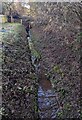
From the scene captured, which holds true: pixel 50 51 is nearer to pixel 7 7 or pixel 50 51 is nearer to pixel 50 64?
pixel 50 64

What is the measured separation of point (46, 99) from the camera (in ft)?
20.0

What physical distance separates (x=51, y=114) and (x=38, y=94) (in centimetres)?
112

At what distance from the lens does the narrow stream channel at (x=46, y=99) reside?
5289 mm

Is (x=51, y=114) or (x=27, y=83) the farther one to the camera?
(x=27, y=83)

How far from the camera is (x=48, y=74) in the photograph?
7516 millimetres

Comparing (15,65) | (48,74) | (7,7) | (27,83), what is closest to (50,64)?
→ (48,74)

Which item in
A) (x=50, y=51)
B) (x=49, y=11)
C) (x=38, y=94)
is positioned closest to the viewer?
(x=38, y=94)

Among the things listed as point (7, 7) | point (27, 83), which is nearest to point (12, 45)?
point (27, 83)

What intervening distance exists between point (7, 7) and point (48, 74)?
29.7ft

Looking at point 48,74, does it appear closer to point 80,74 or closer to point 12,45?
point 80,74

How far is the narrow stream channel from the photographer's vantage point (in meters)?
5.29

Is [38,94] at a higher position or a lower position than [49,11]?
lower

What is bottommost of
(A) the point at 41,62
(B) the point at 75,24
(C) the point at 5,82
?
(A) the point at 41,62

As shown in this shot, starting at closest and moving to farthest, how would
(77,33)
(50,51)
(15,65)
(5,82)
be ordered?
(5,82), (15,65), (77,33), (50,51)
